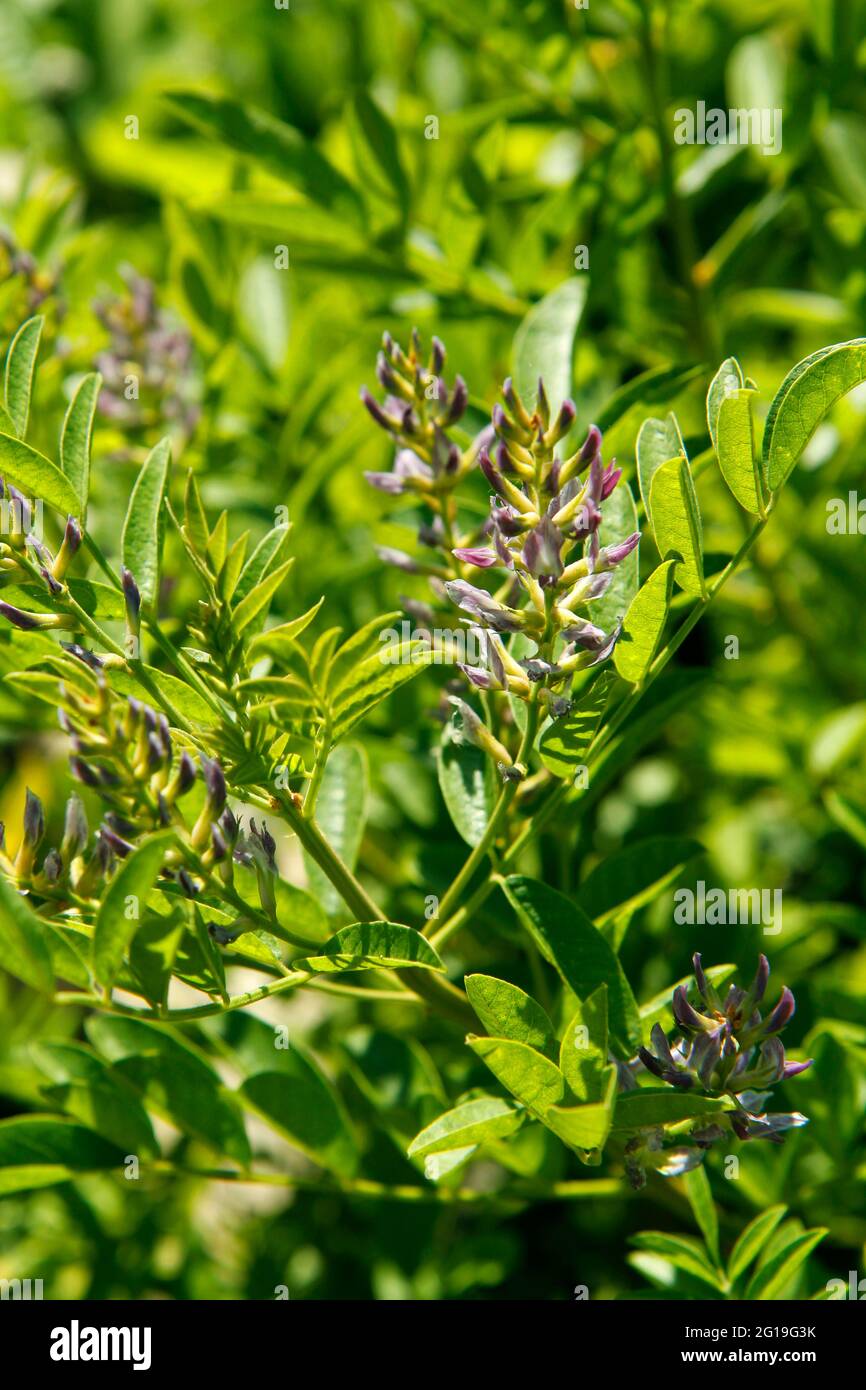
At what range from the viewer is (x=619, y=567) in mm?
1224

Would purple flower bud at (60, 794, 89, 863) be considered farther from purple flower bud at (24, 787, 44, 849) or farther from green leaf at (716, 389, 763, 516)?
green leaf at (716, 389, 763, 516)

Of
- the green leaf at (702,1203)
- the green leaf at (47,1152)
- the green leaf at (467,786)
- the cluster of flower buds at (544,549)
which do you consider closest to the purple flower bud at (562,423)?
the cluster of flower buds at (544,549)

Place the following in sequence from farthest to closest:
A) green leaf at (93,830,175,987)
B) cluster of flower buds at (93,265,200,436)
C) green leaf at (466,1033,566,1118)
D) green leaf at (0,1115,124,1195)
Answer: cluster of flower buds at (93,265,200,436)
green leaf at (0,1115,124,1195)
green leaf at (466,1033,566,1118)
green leaf at (93,830,175,987)

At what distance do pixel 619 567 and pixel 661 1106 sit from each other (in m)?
0.47

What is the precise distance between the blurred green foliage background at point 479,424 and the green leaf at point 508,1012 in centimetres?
32

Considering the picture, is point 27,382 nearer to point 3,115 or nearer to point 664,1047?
point 664,1047

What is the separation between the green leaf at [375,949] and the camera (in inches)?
43.2

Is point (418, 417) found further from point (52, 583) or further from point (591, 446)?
point (52, 583)

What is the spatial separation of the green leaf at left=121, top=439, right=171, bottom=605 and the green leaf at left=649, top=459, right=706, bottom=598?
436 mm

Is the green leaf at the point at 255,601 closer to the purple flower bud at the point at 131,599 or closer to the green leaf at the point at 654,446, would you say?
the purple flower bud at the point at 131,599

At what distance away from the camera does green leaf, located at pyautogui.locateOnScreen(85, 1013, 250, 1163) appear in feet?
4.76

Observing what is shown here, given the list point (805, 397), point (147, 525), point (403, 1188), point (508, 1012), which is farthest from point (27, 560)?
point (403, 1188)

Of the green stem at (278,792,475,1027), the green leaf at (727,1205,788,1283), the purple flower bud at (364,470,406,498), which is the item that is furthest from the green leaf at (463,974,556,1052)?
the purple flower bud at (364,470,406,498)

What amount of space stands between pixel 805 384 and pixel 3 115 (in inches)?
81.6
